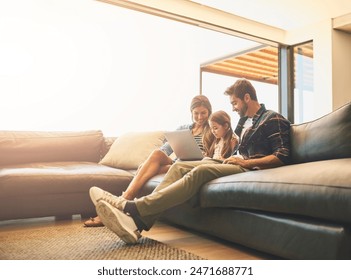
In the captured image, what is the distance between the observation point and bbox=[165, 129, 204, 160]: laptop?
2.42 m

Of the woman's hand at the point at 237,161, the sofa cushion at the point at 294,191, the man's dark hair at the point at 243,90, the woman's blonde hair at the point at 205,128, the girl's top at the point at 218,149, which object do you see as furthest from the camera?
the woman's blonde hair at the point at 205,128

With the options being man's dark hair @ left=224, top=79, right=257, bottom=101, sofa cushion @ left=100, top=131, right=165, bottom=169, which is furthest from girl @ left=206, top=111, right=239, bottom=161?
sofa cushion @ left=100, top=131, right=165, bottom=169

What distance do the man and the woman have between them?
0.42m

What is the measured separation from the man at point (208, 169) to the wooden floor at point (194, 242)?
0.22 meters

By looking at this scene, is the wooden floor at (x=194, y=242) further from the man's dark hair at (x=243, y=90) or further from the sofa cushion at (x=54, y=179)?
the man's dark hair at (x=243, y=90)

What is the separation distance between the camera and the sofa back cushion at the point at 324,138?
1.70 metres

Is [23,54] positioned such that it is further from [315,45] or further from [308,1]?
[315,45]

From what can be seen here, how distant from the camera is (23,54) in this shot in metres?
3.72

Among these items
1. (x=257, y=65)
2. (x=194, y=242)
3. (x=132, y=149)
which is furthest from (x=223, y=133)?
(x=257, y=65)

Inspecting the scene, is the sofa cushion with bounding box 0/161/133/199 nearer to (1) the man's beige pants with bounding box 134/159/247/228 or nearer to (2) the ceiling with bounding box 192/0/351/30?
(1) the man's beige pants with bounding box 134/159/247/228

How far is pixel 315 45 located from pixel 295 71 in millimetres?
611

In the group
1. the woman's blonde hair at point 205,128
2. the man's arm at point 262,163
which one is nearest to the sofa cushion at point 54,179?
the woman's blonde hair at point 205,128

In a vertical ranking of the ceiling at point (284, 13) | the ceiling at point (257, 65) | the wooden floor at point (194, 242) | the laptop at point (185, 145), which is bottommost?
the wooden floor at point (194, 242)
